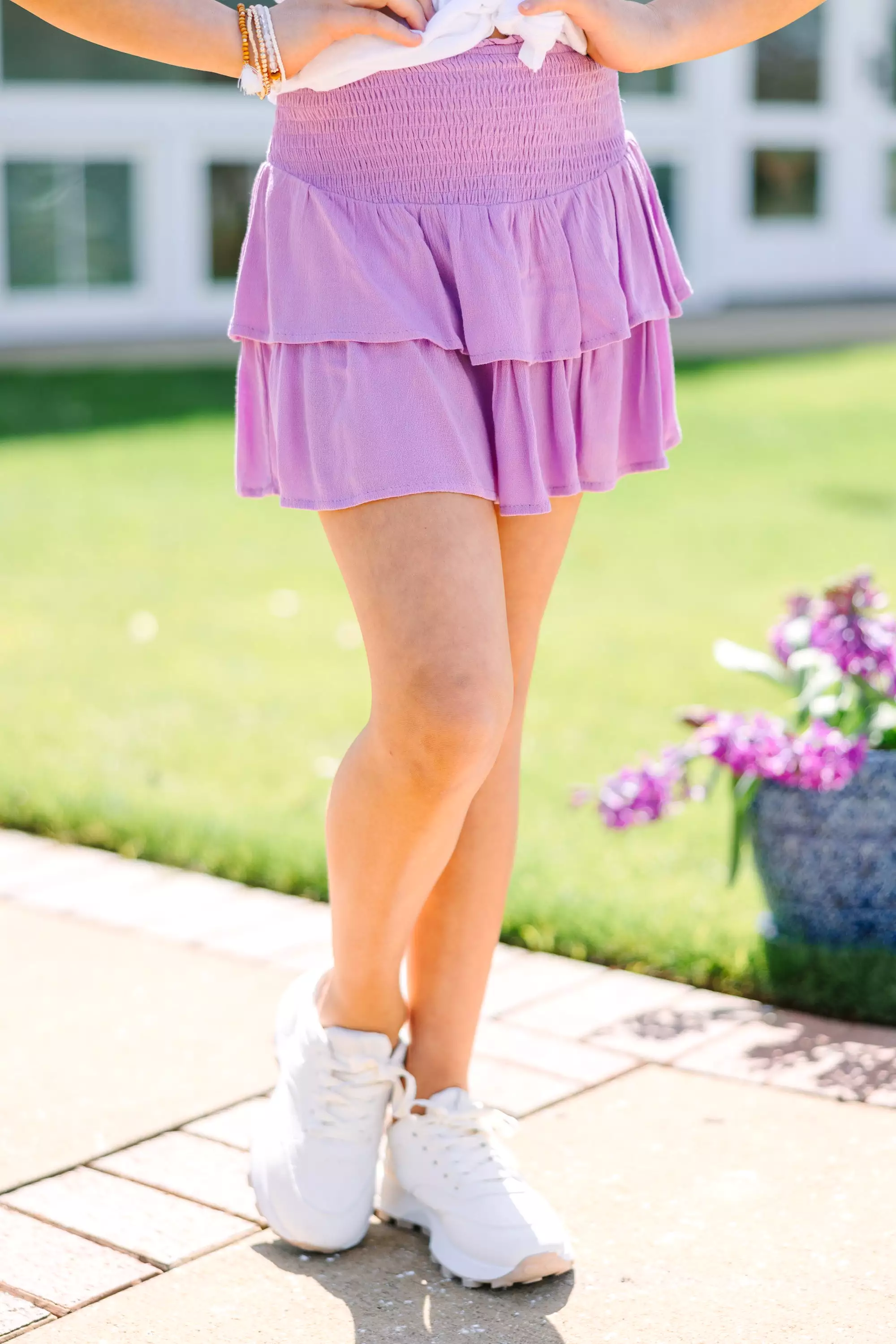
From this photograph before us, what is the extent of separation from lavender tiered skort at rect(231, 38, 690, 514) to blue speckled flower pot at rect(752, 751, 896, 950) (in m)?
1.08

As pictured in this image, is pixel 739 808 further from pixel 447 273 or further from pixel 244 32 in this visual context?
pixel 244 32

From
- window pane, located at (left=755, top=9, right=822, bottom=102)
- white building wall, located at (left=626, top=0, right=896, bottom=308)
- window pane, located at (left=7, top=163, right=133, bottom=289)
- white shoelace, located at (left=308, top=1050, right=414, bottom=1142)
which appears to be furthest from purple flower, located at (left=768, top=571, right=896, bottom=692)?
window pane, located at (left=755, top=9, right=822, bottom=102)

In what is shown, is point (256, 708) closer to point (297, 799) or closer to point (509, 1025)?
point (297, 799)

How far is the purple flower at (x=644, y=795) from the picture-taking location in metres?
2.90

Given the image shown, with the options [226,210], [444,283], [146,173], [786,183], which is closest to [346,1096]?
[444,283]

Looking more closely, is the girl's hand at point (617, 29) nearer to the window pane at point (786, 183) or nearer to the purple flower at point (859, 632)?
the purple flower at point (859, 632)

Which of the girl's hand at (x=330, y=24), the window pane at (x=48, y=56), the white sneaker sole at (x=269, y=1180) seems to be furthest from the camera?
the window pane at (x=48, y=56)

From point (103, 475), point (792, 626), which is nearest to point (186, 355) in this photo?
point (103, 475)

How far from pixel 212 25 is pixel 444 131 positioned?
0.25 meters

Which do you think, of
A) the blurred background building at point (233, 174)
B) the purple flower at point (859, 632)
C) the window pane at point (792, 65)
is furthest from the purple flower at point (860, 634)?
the window pane at point (792, 65)

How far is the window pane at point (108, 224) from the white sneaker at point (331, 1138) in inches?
505

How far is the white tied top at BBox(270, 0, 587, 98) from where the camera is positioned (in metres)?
1.77

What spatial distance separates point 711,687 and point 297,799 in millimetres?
1384

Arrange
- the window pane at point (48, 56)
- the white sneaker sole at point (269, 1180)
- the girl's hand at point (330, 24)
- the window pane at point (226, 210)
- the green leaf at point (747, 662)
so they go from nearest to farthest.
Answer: the girl's hand at point (330, 24) < the white sneaker sole at point (269, 1180) < the green leaf at point (747, 662) < the window pane at point (48, 56) < the window pane at point (226, 210)
